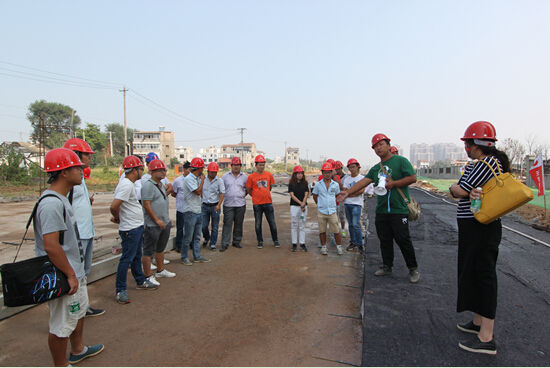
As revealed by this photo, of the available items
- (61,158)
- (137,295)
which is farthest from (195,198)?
(61,158)

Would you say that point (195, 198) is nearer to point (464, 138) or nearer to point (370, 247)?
point (370, 247)

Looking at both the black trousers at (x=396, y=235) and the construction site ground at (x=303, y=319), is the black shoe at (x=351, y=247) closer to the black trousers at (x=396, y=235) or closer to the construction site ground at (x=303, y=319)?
the construction site ground at (x=303, y=319)

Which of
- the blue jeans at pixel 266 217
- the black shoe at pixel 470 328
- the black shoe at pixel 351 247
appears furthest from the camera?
the blue jeans at pixel 266 217

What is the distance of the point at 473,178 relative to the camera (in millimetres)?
2830

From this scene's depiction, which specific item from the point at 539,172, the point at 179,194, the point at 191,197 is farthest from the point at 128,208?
the point at 539,172

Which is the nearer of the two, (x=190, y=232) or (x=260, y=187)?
(x=190, y=232)

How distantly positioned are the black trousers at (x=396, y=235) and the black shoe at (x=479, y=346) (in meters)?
1.63

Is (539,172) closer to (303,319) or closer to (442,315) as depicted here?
(442,315)

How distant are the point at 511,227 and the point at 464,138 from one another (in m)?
7.84

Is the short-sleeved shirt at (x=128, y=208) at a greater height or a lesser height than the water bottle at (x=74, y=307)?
greater

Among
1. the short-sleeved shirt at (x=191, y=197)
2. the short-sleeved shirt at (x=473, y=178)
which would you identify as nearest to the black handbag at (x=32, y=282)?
the short-sleeved shirt at (x=473, y=178)

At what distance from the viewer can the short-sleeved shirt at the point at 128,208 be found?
165 inches

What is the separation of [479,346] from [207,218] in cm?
572

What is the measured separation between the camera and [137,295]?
14.6ft
